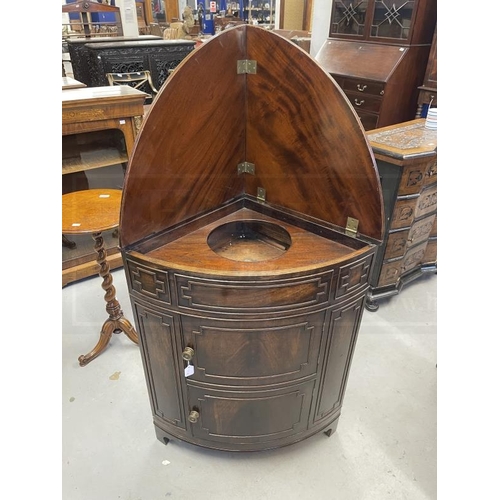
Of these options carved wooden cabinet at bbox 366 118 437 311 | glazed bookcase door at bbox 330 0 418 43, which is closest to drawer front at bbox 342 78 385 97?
glazed bookcase door at bbox 330 0 418 43

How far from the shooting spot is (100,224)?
156cm

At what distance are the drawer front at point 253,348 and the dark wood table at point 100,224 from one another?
672 mm

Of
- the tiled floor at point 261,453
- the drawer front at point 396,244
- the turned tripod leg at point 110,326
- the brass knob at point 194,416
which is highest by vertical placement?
the drawer front at point 396,244

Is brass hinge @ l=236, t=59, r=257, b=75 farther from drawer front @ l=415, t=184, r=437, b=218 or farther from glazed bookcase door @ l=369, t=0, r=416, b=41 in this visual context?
glazed bookcase door @ l=369, t=0, r=416, b=41

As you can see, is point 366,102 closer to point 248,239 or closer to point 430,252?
point 430,252

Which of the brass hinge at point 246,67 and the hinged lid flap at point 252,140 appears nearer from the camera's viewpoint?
the hinged lid flap at point 252,140

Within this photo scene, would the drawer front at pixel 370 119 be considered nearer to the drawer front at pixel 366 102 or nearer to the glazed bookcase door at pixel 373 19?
the drawer front at pixel 366 102

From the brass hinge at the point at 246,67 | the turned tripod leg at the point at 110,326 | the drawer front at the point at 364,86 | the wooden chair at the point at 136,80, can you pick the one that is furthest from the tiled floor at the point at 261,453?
the wooden chair at the point at 136,80

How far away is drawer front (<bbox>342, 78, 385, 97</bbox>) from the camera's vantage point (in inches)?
Answer: 111

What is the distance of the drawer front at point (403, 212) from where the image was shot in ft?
6.49

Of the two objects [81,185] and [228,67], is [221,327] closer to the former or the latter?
[228,67]

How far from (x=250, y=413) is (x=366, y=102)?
254 centimetres

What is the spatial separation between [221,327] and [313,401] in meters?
0.49

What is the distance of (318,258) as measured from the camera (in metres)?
1.11
